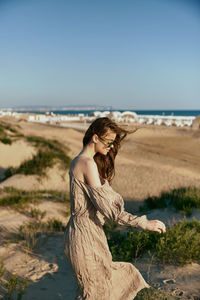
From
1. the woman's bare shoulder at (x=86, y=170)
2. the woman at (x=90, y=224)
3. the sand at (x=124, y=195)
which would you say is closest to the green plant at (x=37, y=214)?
the sand at (x=124, y=195)

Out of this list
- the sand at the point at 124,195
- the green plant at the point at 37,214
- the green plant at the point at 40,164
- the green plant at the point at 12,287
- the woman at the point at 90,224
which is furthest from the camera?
the green plant at the point at 40,164

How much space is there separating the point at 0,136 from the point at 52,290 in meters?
11.0

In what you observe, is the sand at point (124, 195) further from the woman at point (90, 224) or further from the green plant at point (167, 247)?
the woman at point (90, 224)

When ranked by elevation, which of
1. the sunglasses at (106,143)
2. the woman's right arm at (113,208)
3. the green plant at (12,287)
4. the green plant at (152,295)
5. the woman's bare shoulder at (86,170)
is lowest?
the green plant at (12,287)

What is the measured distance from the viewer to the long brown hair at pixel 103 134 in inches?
83.0

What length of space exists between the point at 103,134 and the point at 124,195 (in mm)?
6646

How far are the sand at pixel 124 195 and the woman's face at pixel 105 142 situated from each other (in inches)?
38.6

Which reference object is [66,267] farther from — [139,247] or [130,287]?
[130,287]

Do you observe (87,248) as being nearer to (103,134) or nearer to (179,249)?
(103,134)

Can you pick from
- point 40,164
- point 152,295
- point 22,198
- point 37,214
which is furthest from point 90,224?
point 40,164

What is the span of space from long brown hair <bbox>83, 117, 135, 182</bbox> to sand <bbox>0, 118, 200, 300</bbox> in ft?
2.57

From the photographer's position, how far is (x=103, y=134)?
2.11 m

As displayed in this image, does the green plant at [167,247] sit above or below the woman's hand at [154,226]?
below

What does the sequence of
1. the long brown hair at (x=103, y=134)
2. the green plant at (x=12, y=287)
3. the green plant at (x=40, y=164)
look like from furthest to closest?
the green plant at (x=40, y=164) < the green plant at (x=12, y=287) < the long brown hair at (x=103, y=134)
